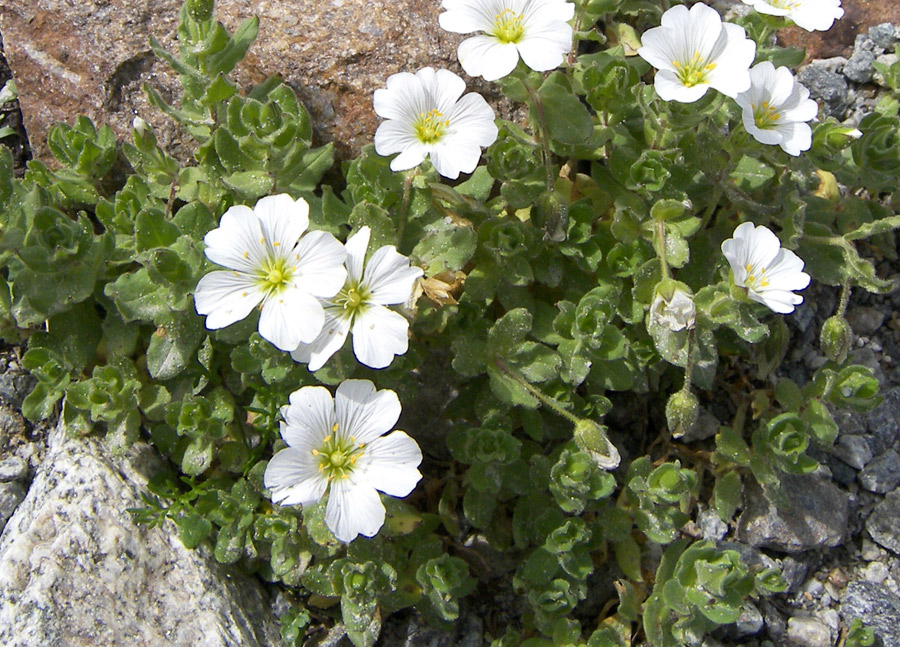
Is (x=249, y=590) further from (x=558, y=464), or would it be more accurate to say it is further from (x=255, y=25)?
(x=255, y=25)

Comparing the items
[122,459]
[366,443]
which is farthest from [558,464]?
[122,459]

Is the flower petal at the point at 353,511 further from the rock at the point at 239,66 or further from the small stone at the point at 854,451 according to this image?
the small stone at the point at 854,451

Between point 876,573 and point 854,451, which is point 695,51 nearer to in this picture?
point 854,451

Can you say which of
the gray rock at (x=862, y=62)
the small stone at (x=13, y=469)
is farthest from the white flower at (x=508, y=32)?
the small stone at (x=13, y=469)

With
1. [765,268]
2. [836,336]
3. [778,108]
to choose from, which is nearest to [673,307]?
[765,268]

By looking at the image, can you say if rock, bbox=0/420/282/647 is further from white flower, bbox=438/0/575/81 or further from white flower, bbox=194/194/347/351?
white flower, bbox=438/0/575/81

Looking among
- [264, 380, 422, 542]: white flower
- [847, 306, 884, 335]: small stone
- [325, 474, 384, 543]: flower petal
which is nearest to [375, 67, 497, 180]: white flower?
[264, 380, 422, 542]: white flower
